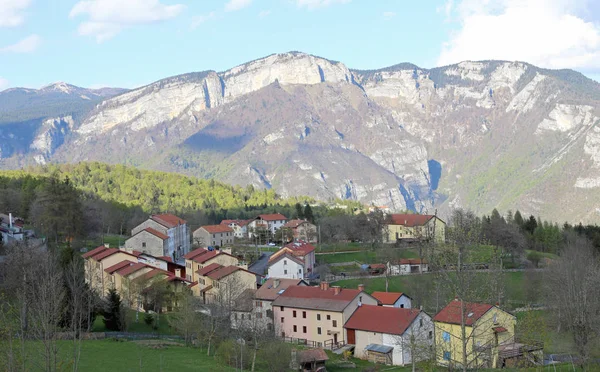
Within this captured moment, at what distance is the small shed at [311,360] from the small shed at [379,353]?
613cm

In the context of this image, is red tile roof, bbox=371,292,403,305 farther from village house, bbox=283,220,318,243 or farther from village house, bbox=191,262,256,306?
village house, bbox=283,220,318,243

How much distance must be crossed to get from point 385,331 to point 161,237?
40.6m

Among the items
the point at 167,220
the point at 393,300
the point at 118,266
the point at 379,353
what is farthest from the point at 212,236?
the point at 379,353

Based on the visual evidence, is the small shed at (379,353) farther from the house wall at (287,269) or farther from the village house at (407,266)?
the village house at (407,266)

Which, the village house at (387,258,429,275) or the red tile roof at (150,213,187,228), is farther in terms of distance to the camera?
the red tile roof at (150,213,187,228)

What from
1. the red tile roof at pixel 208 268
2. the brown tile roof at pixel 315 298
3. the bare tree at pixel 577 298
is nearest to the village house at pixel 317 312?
the brown tile roof at pixel 315 298

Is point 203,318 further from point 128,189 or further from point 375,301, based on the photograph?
point 128,189

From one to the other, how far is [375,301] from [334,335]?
18.8ft

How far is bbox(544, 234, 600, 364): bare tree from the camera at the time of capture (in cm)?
3672

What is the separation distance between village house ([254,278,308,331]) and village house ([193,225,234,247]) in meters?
46.0

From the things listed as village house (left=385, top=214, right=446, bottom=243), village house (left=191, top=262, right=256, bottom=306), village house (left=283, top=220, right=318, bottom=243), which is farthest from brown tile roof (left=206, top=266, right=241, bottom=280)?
village house (left=385, top=214, right=446, bottom=243)

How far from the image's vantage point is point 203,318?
46.6m

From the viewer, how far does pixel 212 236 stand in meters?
105

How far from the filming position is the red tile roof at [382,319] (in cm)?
4555
